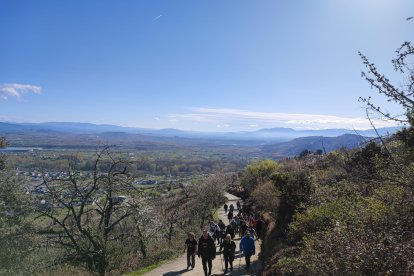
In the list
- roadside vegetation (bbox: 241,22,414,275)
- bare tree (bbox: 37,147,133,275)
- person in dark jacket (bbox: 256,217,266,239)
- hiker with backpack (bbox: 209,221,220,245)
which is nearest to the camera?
roadside vegetation (bbox: 241,22,414,275)

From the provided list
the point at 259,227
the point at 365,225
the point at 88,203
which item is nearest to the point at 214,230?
the point at 259,227

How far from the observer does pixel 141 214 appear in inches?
750

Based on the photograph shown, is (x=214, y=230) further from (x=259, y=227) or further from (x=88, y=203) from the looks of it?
(x=88, y=203)

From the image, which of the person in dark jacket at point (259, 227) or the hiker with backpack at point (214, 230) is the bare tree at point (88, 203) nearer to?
the hiker with backpack at point (214, 230)

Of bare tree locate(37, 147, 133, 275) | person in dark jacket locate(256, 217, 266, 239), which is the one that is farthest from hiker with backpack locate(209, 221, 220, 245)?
bare tree locate(37, 147, 133, 275)

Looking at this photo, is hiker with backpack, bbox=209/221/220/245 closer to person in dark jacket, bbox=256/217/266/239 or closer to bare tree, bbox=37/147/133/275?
person in dark jacket, bbox=256/217/266/239

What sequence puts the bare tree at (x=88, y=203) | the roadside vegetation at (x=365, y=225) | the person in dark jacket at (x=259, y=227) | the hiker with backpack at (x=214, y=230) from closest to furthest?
the roadside vegetation at (x=365, y=225) < the bare tree at (x=88, y=203) < the hiker with backpack at (x=214, y=230) < the person in dark jacket at (x=259, y=227)

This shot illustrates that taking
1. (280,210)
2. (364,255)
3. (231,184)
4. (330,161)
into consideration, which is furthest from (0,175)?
(231,184)

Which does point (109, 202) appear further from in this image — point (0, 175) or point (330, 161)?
point (330, 161)

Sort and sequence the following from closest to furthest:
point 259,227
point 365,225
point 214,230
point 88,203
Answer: point 365,225, point 88,203, point 214,230, point 259,227

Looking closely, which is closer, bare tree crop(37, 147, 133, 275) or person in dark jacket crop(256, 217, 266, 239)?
bare tree crop(37, 147, 133, 275)

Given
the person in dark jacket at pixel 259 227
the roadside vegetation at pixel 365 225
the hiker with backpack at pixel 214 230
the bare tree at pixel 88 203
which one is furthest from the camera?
the person in dark jacket at pixel 259 227

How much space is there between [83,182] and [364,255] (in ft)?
45.4

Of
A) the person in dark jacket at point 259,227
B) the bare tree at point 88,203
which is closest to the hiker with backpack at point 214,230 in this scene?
the person in dark jacket at point 259,227
